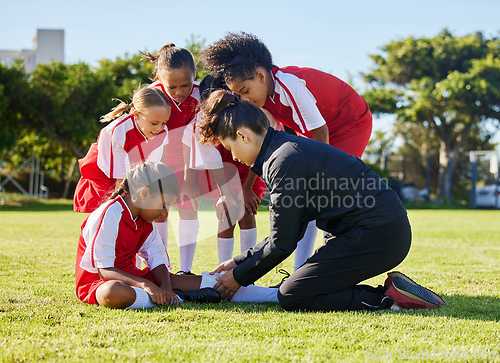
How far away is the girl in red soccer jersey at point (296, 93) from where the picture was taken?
3352 millimetres

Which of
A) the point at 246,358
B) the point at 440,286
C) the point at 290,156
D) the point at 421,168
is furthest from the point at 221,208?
the point at 421,168

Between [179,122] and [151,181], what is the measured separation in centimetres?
104

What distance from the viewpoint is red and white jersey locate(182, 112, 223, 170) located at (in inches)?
148

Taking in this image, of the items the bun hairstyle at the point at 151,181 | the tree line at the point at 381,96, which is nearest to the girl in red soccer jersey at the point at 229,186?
the bun hairstyle at the point at 151,181

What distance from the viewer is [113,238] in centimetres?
285

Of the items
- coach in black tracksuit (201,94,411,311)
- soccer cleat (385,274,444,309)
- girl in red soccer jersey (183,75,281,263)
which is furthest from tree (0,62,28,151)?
soccer cleat (385,274,444,309)

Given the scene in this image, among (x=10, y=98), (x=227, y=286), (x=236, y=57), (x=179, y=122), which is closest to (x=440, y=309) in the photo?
(x=227, y=286)

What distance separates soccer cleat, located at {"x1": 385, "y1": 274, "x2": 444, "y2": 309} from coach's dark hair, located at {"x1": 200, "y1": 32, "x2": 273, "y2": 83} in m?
1.60

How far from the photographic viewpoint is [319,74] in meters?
3.65

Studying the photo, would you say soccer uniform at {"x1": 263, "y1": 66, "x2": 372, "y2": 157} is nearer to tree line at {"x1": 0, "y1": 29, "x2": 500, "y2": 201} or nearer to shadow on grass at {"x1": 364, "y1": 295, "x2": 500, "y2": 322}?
shadow on grass at {"x1": 364, "y1": 295, "x2": 500, "y2": 322}

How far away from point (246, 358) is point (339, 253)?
3.30ft

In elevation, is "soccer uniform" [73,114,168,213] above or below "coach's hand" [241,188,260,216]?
above

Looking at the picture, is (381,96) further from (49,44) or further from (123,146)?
(49,44)

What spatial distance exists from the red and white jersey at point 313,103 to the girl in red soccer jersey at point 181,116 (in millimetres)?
638
